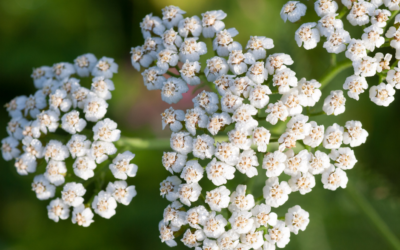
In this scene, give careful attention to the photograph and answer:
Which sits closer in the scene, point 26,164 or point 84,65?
point 26,164

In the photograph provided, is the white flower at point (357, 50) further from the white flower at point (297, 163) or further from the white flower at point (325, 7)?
the white flower at point (297, 163)

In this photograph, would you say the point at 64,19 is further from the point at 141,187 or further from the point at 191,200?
the point at 191,200

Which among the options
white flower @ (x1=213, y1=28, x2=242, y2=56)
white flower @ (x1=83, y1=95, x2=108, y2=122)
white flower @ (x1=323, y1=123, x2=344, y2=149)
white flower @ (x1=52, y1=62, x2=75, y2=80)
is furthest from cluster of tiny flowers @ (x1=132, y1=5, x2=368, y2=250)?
white flower @ (x1=52, y1=62, x2=75, y2=80)

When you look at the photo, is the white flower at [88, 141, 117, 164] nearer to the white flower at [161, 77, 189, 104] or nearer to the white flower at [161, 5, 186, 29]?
the white flower at [161, 77, 189, 104]

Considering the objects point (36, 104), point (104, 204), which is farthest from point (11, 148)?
point (104, 204)

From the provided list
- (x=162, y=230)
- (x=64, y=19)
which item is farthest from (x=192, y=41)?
(x=64, y=19)

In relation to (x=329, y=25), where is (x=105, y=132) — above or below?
above

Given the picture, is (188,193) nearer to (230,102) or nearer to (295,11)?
(230,102)
